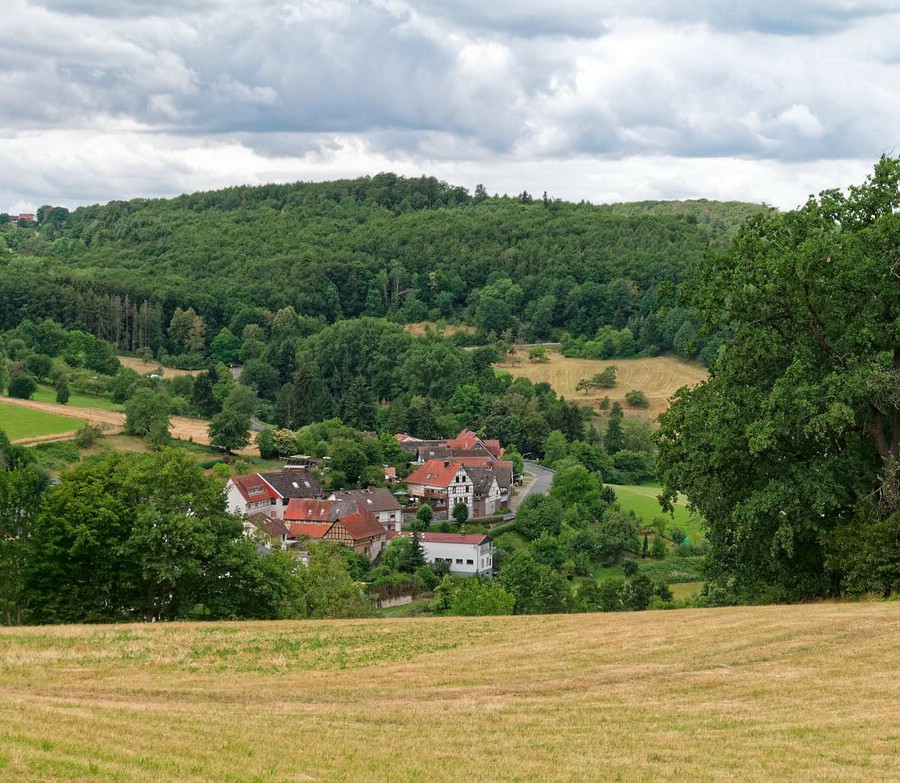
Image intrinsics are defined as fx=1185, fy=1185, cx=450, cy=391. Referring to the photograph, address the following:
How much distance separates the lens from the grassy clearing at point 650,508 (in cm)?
8006

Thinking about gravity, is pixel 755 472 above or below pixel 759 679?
above

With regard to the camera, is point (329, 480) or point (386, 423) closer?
point (329, 480)

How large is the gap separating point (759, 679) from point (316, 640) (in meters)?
8.57

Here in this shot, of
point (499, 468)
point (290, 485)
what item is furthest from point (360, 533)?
point (499, 468)

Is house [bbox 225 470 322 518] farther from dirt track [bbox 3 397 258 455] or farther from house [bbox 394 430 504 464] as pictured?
house [bbox 394 430 504 464]

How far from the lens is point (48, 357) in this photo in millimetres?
117062

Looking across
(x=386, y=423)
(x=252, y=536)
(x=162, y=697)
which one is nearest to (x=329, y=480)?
(x=386, y=423)

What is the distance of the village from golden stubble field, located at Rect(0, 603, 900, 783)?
38194 mm

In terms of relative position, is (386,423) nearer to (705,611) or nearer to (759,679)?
(705,611)

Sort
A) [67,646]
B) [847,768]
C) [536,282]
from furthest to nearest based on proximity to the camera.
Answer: [536,282] → [67,646] → [847,768]

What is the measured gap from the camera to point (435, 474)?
92.4 meters

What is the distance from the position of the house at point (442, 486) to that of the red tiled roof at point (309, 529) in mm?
14162

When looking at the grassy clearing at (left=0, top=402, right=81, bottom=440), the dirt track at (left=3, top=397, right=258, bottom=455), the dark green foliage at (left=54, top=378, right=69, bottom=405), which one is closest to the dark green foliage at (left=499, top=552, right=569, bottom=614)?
the grassy clearing at (left=0, top=402, right=81, bottom=440)

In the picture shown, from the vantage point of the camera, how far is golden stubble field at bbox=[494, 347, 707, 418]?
124875mm
